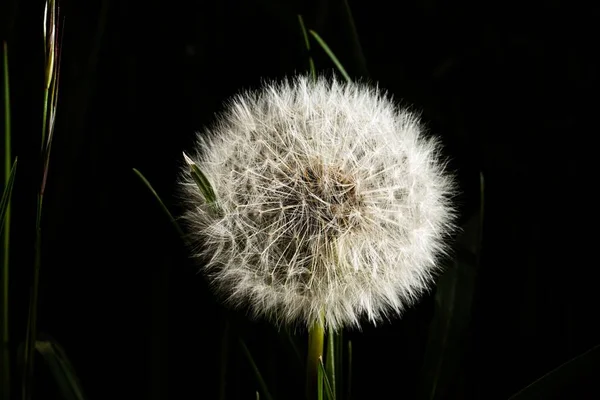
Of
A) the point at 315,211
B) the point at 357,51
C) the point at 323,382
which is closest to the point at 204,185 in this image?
the point at 315,211

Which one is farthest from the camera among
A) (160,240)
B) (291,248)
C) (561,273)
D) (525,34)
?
(525,34)

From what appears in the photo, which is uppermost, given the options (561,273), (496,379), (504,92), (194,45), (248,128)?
(194,45)

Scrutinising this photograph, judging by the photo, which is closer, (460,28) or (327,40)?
(327,40)

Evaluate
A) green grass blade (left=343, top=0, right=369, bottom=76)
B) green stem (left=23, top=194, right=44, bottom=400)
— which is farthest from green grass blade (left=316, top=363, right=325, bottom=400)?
green grass blade (left=343, top=0, right=369, bottom=76)

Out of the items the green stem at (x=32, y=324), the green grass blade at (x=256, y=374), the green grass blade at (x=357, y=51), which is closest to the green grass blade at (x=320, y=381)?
the green grass blade at (x=256, y=374)

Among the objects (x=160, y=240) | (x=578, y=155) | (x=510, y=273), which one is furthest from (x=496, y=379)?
(x=160, y=240)

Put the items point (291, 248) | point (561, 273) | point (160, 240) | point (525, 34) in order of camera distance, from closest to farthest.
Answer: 1. point (291, 248)
2. point (160, 240)
3. point (561, 273)
4. point (525, 34)

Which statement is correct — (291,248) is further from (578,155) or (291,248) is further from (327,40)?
(578,155)

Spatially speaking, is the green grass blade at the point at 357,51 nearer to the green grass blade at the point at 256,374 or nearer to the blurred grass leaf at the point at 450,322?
the blurred grass leaf at the point at 450,322
